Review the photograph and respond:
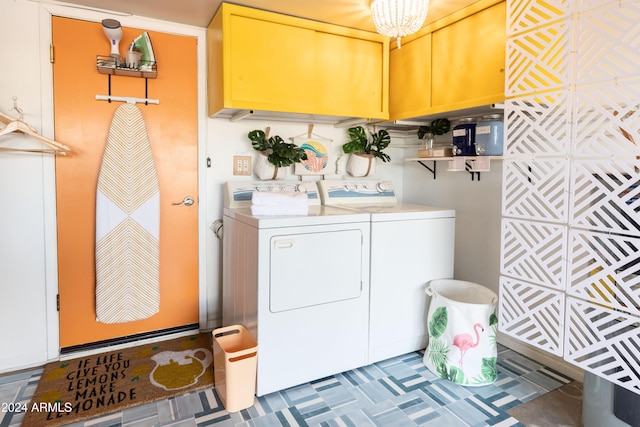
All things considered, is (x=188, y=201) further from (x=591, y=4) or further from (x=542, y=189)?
(x=591, y=4)

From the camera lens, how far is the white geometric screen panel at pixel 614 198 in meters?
1.47

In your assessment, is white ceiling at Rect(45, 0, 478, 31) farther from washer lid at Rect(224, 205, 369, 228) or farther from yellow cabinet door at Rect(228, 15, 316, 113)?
washer lid at Rect(224, 205, 369, 228)

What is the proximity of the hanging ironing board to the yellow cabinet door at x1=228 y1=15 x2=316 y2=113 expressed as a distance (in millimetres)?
760

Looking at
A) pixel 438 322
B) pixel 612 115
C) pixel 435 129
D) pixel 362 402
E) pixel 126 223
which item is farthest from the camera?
pixel 435 129

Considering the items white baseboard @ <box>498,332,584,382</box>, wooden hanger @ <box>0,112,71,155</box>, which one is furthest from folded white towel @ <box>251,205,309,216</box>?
white baseboard @ <box>498,332,584,382</box>

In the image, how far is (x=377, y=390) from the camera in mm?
2150

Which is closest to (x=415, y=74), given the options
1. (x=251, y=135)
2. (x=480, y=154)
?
(x=480, y=154)

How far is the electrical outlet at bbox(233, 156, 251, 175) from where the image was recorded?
110 inches

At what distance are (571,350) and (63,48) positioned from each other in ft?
10.4

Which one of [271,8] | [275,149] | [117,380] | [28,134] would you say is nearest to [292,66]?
[271,8]

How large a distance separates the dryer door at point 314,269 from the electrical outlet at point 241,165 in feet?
3.15

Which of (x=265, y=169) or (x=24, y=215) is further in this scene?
(x=265, y=169)

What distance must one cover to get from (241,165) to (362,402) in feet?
5.73

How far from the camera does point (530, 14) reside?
1812 millimetres
